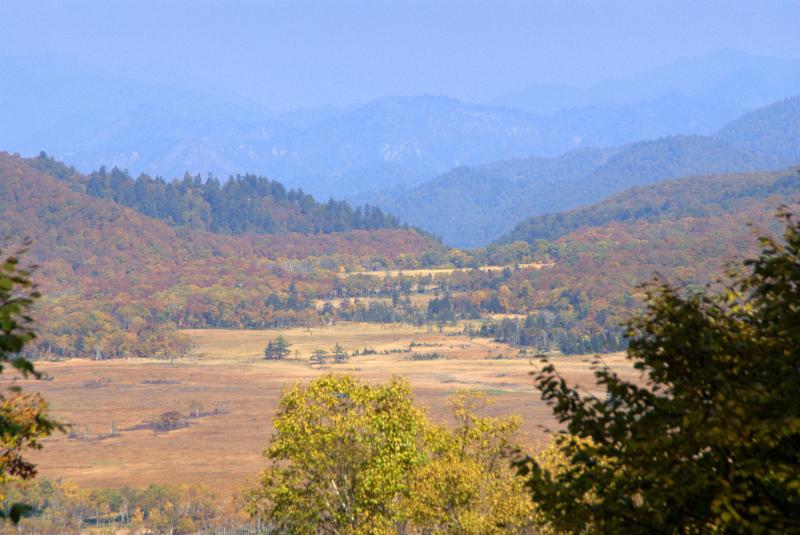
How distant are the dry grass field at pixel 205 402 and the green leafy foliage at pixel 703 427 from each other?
57.6 meters

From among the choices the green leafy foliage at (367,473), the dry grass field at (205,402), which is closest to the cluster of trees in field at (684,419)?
the green leafy foliage at (367,473)

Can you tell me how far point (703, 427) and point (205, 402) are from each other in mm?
139871

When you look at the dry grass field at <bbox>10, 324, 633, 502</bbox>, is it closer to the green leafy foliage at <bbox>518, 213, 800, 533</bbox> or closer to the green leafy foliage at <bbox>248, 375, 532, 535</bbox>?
the green leafy foliage at <bbox>248, 375, 532, 535</bbox>

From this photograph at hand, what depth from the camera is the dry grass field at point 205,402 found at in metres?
104

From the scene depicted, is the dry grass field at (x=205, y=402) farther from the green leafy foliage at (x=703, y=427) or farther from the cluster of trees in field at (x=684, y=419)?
the green leafy foliage at (x=703, y=427)

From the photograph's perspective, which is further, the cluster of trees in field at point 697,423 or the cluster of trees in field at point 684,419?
the cluster of trees in field at point 697,423

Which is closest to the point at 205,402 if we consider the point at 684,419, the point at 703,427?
the point at 684,419

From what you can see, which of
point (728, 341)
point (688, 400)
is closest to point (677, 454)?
point (688, 400)

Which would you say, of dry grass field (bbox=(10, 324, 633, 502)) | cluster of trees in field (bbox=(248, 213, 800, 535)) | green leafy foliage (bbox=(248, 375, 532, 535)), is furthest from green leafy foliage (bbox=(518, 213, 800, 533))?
dry grass field (bbox=(10, 324, 633, 502))

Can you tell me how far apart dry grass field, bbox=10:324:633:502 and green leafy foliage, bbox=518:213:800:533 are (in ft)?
189

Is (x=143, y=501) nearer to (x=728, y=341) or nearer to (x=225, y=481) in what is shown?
(x=225, y=481)

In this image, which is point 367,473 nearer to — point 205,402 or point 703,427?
point 703,427

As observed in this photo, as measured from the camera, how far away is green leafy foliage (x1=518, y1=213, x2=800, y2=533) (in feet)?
39.8

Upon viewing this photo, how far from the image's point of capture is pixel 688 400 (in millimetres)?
13172
